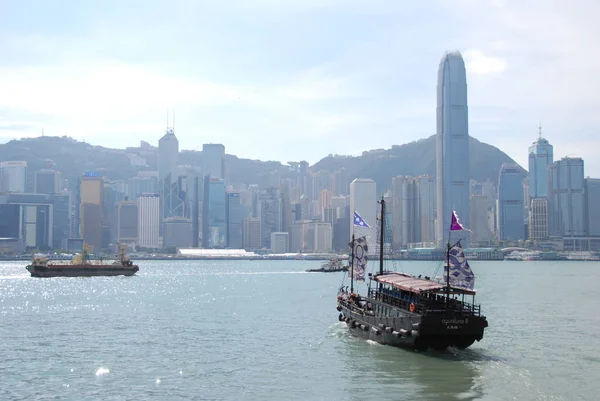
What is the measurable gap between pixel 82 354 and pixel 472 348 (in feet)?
80.9

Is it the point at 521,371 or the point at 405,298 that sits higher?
the point at 405,298

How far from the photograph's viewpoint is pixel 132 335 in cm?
5906

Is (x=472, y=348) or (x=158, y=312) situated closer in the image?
(x=472, y=348)

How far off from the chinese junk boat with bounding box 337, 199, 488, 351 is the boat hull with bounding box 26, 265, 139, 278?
114 metres

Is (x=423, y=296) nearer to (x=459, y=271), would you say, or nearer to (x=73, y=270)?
(x=459, y=271)

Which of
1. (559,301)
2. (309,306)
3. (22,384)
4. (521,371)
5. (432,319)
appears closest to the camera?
(22,384)

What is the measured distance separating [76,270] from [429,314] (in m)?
124

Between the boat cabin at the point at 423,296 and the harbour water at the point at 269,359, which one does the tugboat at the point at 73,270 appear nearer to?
the harbour water at the point at 269,359

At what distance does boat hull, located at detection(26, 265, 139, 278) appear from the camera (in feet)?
521

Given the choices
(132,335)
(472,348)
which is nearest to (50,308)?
(132,335)

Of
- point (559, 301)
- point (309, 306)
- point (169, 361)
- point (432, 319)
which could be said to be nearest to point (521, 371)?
point (432, 319)

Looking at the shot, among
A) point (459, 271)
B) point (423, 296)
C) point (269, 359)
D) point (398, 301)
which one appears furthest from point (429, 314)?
point (269, 359)

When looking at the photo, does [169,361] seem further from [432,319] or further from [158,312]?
[158,312]

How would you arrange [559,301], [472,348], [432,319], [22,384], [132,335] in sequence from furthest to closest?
1. [559,301]
2. [132,335]
3. [472,348]
4. [432,319]
5. [22,384]
